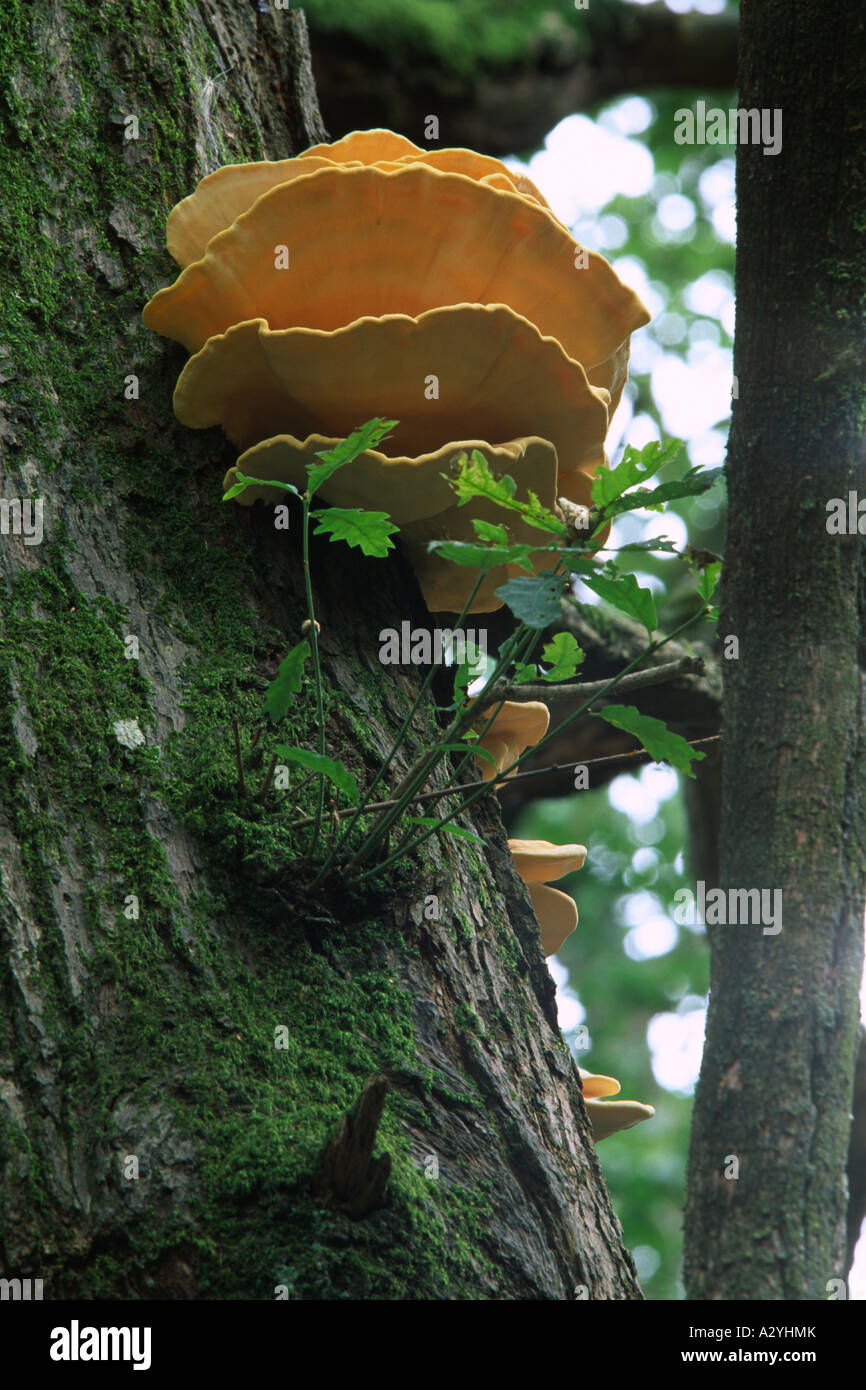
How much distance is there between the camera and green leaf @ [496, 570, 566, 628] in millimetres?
1556

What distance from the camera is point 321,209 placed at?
2008mm

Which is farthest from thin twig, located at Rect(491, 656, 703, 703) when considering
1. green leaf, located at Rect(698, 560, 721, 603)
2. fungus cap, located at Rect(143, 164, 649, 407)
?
fungus cap, located at Rect(143, 164, 649, 407)

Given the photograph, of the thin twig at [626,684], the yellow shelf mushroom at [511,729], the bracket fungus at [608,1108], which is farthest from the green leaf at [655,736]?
the bracket fungus at [608,1108]

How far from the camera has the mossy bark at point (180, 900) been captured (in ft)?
4.99

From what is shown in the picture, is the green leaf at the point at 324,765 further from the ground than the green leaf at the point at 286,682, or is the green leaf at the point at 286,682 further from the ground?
the green leaf at the point at 286,682

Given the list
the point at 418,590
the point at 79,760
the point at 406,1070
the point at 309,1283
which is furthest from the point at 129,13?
the point at 309,1283

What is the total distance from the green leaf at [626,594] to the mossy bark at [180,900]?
0.64 m

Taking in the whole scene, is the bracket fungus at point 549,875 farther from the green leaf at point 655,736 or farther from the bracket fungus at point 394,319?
the green leaf at point 655,736

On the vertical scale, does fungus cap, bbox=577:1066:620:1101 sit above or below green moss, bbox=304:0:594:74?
below

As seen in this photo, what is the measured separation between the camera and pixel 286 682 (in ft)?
5.25

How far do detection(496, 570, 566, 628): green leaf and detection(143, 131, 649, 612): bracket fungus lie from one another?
17.9 inches

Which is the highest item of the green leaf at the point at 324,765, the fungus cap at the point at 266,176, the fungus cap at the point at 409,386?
the fungus cap at the point at 266,176

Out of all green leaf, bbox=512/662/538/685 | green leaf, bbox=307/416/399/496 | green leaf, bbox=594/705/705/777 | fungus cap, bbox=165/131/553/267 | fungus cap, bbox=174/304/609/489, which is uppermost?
fungus cap, bbox=165/131/553/267

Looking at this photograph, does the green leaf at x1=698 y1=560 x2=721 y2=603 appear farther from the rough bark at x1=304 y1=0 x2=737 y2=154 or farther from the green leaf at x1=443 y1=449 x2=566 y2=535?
the rough bark at x1=304 y1=0 x2=737 y2=154
